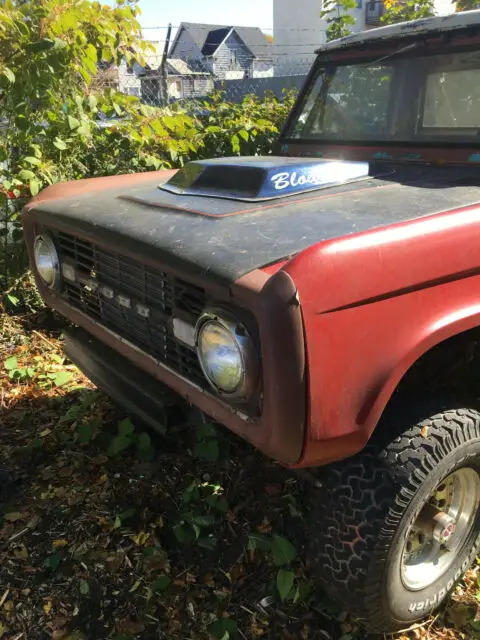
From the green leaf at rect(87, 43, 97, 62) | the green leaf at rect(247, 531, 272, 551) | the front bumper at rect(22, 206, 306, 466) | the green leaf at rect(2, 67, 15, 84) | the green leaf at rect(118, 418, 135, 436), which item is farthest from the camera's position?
the green leaf at rect(87, 43, 97, 62)

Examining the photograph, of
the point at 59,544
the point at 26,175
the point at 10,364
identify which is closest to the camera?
the point at 59,544

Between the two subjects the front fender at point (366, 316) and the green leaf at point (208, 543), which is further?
the green leaf at point (208, 543)

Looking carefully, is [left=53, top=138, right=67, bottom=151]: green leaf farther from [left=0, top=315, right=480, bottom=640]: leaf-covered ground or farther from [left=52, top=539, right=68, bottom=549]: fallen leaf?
[left=52, top=539, right=68, bottom=549]: fallen leaf

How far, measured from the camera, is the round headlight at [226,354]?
1.48 m

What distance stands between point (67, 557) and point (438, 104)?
2.53 m

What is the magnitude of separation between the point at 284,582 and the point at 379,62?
2.42 m

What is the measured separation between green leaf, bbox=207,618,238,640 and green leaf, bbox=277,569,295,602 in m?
0.19

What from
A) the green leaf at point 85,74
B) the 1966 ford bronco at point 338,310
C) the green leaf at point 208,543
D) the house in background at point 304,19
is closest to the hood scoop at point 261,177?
the 1966 ford bronco at point 338,310

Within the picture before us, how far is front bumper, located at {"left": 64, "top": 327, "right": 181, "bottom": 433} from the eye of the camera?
6.77ft

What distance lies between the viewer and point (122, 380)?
7.22 feet

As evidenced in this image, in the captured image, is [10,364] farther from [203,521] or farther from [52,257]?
[203,521]

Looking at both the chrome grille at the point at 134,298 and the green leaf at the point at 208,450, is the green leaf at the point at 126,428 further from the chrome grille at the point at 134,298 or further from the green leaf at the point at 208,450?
the chrome grille at the point at 134,298

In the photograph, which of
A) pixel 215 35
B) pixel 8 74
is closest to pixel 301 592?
pixel 8 74

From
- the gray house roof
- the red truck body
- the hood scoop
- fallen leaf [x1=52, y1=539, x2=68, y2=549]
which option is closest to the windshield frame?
the hood scoop
